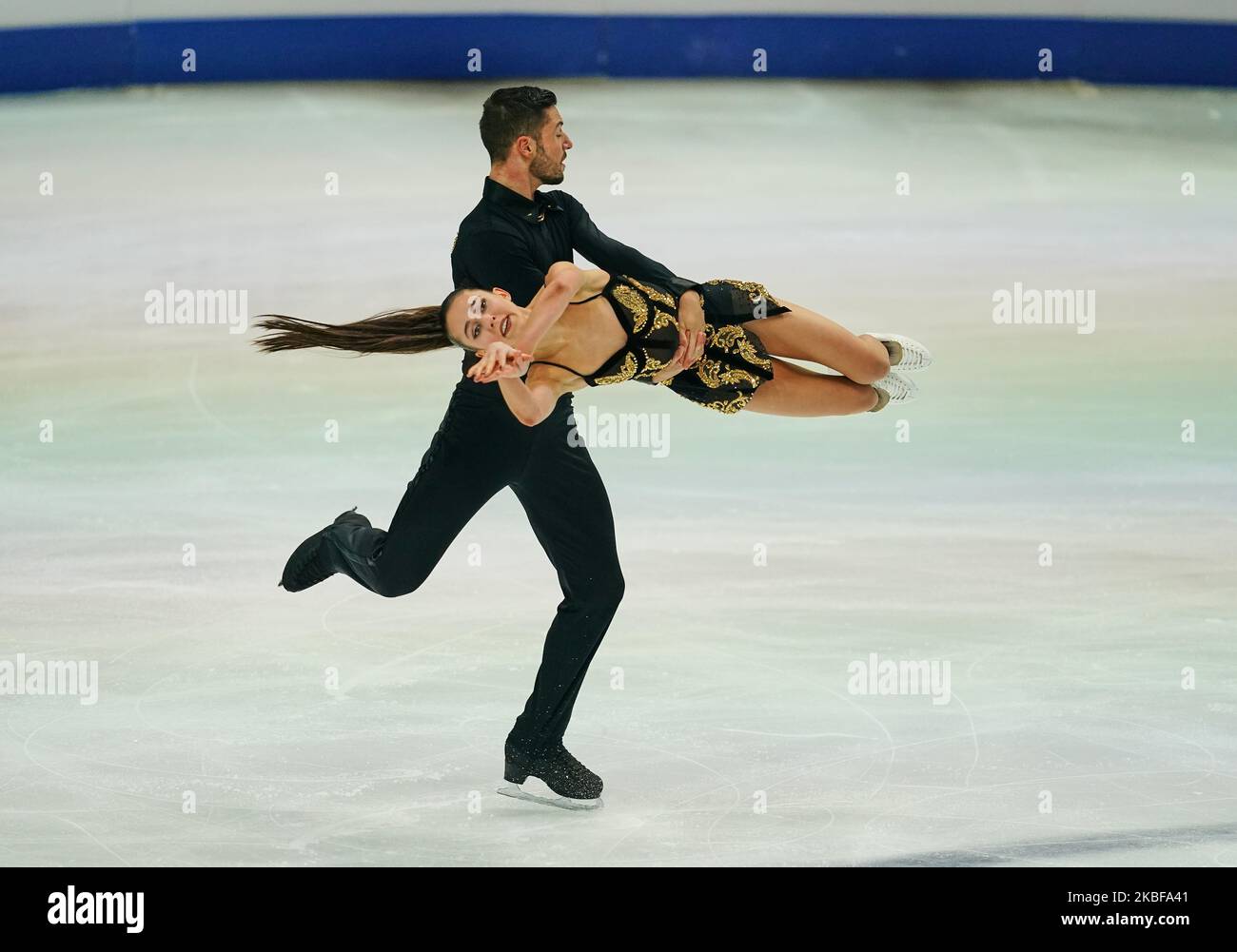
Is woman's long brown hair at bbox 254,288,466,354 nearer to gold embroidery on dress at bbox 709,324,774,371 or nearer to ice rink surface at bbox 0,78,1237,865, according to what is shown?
gold embroidery on dress at bbox 709,324,774,371

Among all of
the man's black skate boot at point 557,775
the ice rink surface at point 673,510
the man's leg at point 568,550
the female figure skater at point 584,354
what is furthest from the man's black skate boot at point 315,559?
the man's black skate boot at point 557,775

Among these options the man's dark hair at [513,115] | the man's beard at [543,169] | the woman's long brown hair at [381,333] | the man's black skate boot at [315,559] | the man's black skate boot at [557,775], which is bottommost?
the man's black skate boot at [557,775]

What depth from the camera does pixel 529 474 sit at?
418 cm

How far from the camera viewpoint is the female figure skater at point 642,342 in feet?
12.8

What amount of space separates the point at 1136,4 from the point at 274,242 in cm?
526

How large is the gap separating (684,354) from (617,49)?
6.31 metres

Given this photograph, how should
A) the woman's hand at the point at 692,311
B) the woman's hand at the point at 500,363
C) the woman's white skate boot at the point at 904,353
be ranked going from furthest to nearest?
the woman's white skate boot at the point at 904,353 < the woman's hand at the point at 692,311 < the woman's hand at the point at 500,363

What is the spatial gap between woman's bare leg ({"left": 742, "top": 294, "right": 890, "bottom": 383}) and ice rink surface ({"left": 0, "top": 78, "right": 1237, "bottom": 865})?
2.92 ft

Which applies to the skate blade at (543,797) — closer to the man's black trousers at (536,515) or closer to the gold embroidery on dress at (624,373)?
the man's black trousers at (536,515)

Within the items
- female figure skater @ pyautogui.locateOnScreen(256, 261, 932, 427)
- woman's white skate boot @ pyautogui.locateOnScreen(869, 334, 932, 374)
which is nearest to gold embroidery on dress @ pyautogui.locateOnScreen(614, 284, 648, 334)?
female figure skater @ pyautogui.locateOnScreen(256, 261, 932, 427)

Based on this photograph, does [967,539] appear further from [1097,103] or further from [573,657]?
[1097,103]

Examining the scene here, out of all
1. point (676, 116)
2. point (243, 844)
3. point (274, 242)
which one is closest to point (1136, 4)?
point (676, 116)

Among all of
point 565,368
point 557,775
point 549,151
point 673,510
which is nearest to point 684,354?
point 565,368

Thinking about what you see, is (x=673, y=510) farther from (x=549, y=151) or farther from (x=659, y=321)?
(x=549, y=151)
